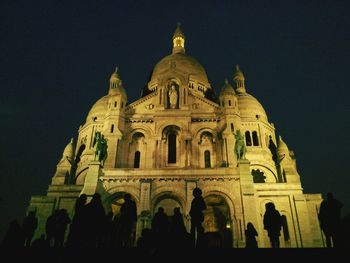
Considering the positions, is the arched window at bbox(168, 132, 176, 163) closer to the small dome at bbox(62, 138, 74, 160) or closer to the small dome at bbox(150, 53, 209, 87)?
the small dome at bbox(150, 53, 209, 87)

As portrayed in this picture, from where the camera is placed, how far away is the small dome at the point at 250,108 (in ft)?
134

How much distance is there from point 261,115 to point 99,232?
104ft

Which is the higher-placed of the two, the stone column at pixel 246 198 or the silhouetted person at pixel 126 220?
the stone column at pixel 246 198

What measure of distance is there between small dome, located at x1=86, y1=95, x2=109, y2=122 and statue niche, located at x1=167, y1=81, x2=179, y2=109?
36.1ft

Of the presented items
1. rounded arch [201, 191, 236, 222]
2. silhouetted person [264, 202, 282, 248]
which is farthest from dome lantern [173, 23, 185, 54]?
silhouetted person [264, 202, 282, 248]

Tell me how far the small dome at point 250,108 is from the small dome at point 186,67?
16.8 ft

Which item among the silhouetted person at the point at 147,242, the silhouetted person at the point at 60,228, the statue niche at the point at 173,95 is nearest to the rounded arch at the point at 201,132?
the statue niche at the point at 173,95

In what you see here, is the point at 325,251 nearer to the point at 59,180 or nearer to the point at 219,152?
the point at 219,152

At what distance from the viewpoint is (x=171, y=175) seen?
26.3 meters

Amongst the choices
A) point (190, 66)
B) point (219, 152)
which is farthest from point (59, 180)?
point (190, 66)

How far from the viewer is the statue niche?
3378 centimetres

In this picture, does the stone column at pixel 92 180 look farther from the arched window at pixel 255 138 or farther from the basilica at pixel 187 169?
the arched window at pixel 255 138

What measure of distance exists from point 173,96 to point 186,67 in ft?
37.0

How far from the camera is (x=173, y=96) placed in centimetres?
3428
